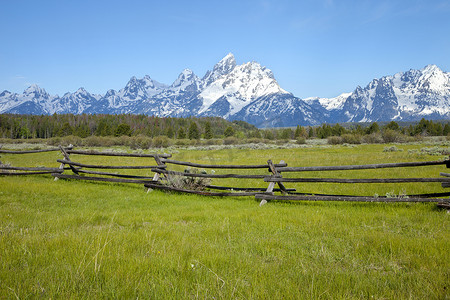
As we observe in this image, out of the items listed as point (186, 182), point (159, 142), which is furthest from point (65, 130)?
point (186, 182)

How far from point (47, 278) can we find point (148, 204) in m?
5.91

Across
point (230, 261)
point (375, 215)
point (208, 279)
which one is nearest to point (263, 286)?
point (208, 279)

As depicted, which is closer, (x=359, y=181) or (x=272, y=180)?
(x=359, y=181)

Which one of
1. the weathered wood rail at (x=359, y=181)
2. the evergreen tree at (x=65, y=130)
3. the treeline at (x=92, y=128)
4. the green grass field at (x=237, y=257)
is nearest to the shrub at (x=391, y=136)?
the weathered wood rail at (x=359, y=181)

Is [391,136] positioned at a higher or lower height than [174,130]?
lower

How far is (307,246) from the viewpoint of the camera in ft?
13.0

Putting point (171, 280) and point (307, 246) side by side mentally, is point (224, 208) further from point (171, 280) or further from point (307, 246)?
point (171, 280)

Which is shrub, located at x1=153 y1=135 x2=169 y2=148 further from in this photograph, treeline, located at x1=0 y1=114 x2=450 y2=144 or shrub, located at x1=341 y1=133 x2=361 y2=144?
shrub, located at x1=341 y1=133 x2=361 y2=144

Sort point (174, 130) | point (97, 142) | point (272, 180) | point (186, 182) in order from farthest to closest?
point (174, 130) → point (97, 142) → point (186, 182) → point (272, 180)

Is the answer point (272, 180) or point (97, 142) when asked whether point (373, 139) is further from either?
point (97, 142)

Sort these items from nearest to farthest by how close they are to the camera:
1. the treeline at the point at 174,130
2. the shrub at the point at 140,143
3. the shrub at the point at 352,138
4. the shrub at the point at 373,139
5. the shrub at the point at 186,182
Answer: the shrub at the point at 186,182 < the shrub at the point at 352,138 < the shrub at the point at 373,139 < the shrub at the point at 140,143 < the treeline at the point at 174,130

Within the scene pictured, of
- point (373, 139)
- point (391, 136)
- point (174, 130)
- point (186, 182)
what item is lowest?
point (186, 182)

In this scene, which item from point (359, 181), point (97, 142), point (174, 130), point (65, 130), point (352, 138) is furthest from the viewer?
point (174, 130)

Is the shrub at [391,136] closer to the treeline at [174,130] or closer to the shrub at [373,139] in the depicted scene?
the treeline at [174,130]
